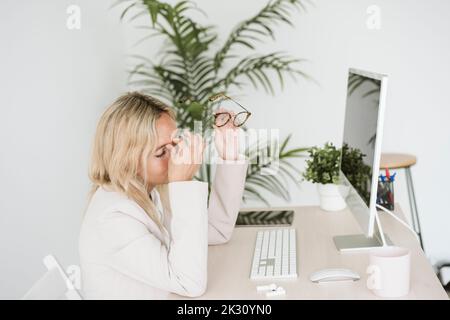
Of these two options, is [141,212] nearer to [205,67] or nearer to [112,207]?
[112,207]

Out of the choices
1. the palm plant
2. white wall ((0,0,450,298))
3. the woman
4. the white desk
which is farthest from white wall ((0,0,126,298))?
the white desk

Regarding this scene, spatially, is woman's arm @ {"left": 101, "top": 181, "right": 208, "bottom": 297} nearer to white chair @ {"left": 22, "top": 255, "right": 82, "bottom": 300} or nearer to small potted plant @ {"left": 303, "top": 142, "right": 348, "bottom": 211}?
white chair @ {"left": 22, "top": 255, "right": 82, "bottom": 300}

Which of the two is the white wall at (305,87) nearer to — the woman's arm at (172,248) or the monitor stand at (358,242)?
the woman's arm at (172,248)

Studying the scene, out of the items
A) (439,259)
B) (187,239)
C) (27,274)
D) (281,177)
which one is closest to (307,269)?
(187,239)

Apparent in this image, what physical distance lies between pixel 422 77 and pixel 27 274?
83.7 inches

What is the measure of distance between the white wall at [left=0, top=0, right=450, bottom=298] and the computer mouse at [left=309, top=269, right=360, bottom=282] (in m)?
1.22

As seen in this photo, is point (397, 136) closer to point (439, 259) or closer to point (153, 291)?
point (439, 259)

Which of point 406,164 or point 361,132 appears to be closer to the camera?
point 361,132

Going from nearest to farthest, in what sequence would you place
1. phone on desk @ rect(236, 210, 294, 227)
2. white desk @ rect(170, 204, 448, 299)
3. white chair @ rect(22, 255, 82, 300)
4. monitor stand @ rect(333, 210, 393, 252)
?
white chair @ rect(22, 255, 82, 300) < white desk @ rect(170, 204, 448, 299) < monitor stand @ rect(333, 210, 393, 252) < phone on desk @ rect(236, 210, 294, 227)

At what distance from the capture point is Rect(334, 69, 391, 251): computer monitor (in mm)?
1326

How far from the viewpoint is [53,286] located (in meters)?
1.22

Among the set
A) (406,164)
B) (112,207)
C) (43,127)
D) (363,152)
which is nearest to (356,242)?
(363,152)

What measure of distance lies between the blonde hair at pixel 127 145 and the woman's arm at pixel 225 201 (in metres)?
0.35

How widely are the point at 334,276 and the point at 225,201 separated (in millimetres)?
474
